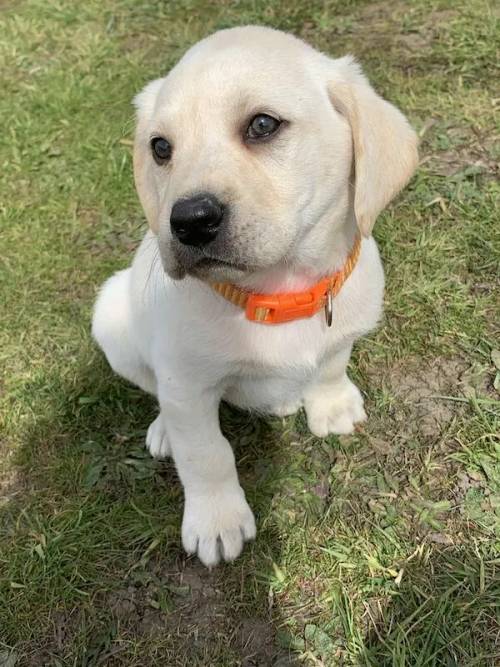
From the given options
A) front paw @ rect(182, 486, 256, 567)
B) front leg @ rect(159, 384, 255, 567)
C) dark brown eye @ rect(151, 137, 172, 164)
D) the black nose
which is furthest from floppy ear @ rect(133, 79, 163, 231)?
front paw @ rect(182, 486, 256, 567)

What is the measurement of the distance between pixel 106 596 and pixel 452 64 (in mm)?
4092

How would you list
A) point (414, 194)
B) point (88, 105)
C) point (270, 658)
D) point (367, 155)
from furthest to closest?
point (88, 105)
point (414, 194)
point (270, 658)
point (367, 155)

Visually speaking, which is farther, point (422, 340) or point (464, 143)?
point (464, 143)

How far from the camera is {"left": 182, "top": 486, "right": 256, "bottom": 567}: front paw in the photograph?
281cm

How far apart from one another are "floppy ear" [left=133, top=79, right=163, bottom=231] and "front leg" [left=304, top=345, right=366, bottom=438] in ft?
3.72

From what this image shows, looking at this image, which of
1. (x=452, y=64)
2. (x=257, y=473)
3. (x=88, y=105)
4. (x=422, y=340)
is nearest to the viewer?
(x=257, y=473)

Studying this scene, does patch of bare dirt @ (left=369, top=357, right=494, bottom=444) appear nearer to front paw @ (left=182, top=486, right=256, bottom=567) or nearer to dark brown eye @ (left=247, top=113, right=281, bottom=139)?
front paw @ (left=182, top=486, right=256, bottom=567)

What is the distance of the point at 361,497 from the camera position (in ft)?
9.76

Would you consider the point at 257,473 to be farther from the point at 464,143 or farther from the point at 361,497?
the point at 464,143

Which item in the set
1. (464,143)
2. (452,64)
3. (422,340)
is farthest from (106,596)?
(452,64)

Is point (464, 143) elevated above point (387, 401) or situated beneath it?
elevated above

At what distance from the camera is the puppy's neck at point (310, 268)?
230 cm

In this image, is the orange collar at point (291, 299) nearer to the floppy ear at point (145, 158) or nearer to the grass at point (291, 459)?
the floppy ear at point (145, 158)

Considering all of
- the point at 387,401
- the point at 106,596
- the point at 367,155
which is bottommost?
the point at 106,596
